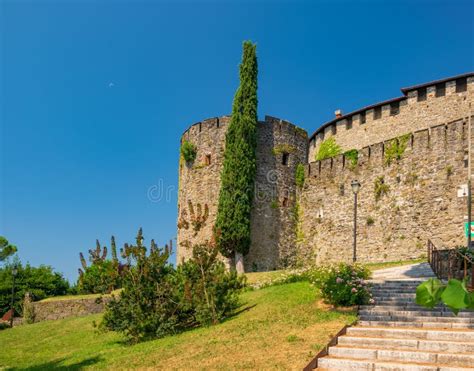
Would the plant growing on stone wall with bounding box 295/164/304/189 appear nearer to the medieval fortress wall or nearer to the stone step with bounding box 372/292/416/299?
the medieval fortress wall

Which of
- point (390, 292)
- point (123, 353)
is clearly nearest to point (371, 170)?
point (390, 292)

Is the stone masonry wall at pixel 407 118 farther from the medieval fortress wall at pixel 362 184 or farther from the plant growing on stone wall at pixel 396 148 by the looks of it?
the plant growing on stone wall at pixel 396 148

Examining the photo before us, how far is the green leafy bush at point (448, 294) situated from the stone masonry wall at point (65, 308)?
91.0 feet

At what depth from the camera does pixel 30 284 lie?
1527 inches

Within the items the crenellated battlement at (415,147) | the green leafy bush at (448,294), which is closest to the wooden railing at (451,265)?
the crenellated battlement at (415,147)

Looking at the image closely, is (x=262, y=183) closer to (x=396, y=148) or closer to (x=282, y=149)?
(x=282, y=149)

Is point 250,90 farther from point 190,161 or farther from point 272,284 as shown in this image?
point 272,284

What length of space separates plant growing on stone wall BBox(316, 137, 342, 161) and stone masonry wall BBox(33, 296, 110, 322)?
17.1 metres

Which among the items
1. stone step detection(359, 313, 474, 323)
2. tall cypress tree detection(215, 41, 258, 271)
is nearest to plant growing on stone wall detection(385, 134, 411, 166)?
tall cypress tree detection(215, 41, 258, 271)

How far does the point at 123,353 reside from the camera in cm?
1235

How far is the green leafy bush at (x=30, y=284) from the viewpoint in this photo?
3769 centimetres

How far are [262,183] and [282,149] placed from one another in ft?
8.80

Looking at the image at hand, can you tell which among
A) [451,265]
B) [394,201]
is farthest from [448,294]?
[394,201]

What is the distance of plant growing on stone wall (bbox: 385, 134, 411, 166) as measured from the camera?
24531 millimetres
